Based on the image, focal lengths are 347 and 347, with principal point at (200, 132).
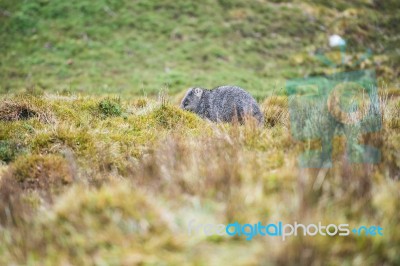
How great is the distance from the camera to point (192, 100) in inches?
308

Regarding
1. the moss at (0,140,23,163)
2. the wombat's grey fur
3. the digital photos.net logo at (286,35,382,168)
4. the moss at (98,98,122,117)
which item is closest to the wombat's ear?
the wombat's grey fur

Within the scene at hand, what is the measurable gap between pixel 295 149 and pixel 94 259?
8.19 feet

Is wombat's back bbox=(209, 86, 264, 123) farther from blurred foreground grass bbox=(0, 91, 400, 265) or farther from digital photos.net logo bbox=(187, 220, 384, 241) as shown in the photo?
digital photos.net logo bbox=(187, 220, 384, 241)

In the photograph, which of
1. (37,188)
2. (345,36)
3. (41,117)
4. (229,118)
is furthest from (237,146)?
(345,36)

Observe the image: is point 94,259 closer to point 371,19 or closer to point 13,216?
point 13,216

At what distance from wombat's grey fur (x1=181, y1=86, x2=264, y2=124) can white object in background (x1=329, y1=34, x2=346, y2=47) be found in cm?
1649

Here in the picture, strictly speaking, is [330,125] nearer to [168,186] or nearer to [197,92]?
[168,186]

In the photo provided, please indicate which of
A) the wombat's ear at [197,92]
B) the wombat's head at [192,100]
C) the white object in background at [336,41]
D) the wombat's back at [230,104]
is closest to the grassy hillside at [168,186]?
the wombat's back at [230,104]

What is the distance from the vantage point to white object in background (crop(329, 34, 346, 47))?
2145 cm

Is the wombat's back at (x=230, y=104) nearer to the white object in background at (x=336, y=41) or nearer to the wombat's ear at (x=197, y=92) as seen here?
the wombat's ear at (x=197, y=92)

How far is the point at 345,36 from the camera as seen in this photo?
72.3 feet

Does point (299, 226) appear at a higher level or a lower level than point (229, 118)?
higher

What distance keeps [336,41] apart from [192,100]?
17.1 meters

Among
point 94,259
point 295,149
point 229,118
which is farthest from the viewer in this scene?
point 229,118
